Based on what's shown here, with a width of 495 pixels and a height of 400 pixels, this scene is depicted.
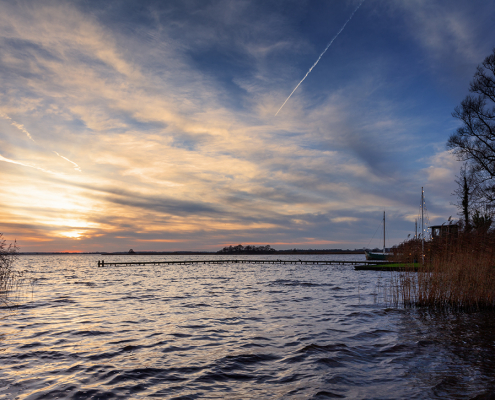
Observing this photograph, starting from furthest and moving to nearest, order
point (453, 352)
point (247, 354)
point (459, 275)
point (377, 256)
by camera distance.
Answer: point (377, 256) → point (459, 275) → point (247, 354) → point (453, 352)

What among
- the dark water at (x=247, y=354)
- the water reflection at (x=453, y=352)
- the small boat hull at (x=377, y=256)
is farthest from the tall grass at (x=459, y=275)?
the small boat hull at (x=377, y=256)

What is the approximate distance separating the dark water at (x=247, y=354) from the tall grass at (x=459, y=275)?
106 centimetres

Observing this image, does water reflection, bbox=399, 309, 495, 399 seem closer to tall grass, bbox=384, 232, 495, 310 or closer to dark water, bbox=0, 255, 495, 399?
dark water, bbox=0, 255, 495, 399

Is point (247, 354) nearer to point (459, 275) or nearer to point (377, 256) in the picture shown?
point (459, 275)

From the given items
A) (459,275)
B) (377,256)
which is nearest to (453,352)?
(459,275)

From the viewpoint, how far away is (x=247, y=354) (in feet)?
34.2

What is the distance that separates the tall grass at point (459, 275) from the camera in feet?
52.0

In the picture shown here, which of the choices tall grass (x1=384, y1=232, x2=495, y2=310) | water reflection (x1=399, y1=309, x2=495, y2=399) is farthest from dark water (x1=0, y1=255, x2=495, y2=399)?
tall grass (x1=384, y1=232, x2=495, y2=310)

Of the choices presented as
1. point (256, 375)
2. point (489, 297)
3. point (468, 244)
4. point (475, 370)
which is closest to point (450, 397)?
point (475, 370)

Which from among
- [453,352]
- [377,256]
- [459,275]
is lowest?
[377,256]

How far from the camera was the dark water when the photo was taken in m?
7.62

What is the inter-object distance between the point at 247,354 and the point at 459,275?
12031mm

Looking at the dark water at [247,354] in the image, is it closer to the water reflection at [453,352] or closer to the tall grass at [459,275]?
the water reflection at [453,352]

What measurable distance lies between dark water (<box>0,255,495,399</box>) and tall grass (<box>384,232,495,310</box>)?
3.47ft
